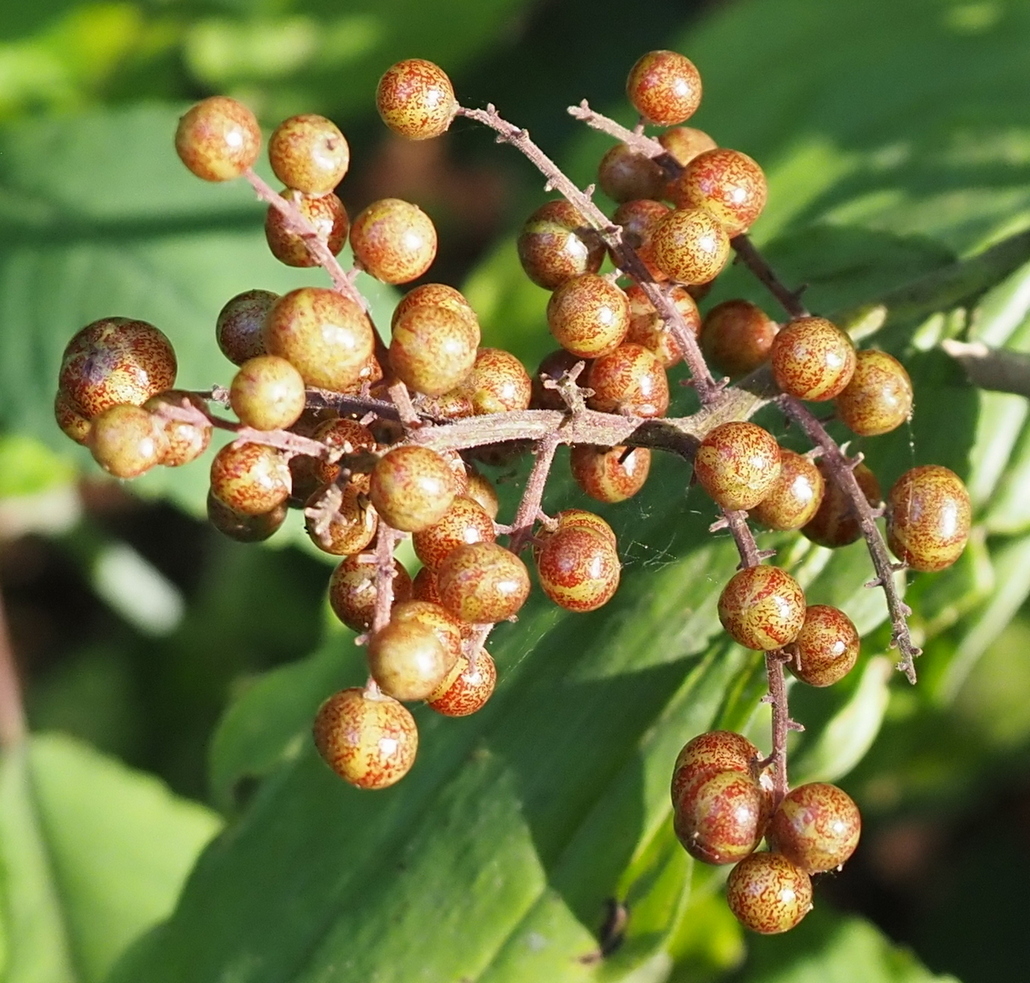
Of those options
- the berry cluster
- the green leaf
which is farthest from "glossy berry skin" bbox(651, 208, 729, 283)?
the green leaf

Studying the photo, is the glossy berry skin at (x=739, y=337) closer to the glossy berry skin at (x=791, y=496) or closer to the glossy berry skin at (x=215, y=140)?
Answer: the glossy berry skin at (x=791, y=496)

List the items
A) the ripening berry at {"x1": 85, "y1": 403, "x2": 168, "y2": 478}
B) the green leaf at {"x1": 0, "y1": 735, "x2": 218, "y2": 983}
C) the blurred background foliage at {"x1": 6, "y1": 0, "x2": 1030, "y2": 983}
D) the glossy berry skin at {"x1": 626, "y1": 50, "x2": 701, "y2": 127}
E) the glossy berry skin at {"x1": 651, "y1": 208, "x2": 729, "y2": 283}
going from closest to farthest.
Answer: the ripening berry at {"x1": 85, "y1": 403, "x2": 168, "y2": 478} → the glossy berry skin at {"x1": 651, "y1": 208, "x2": 729, "y2": 283} → the glossy berry skin at {"x1": 626, "y1": 50, "x2": 701, "y2": 127} → the blurred background foliage at {"x1": 6, "y1": 0, "x2": 1030, "y2": 983} → the green leaf at {"x1": 0, "y1": 735, "x2": 218, "y2": 983}

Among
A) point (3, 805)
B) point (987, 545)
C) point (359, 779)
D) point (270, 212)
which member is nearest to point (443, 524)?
point (359, 779)

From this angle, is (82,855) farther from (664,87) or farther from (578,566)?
(664,87)

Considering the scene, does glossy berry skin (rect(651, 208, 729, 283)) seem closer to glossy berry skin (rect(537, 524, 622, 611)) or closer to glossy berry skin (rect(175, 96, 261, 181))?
glossy berry skin (rect(537, 524, 622, 611))

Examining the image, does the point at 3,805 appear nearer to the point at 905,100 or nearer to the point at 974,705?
the point at 974,705

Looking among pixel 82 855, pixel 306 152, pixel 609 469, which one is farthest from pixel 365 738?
pixel 82 855

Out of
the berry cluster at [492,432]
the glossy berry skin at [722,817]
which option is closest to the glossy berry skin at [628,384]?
the berry cluster at [492,432]
